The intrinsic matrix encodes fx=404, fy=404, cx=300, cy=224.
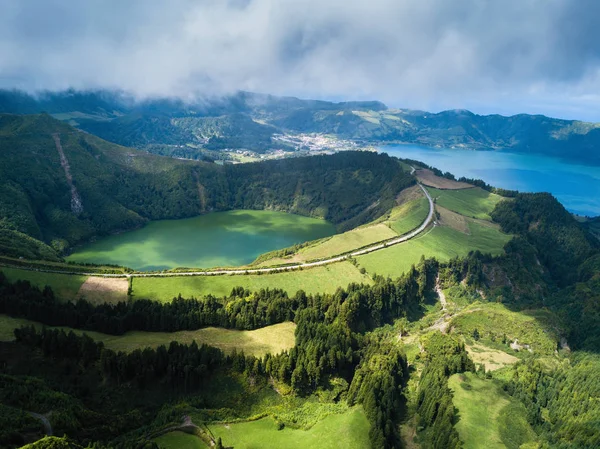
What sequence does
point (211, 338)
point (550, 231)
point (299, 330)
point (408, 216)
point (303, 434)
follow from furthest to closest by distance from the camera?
point (550, 231)
point (408, 216)
point (299, 330)
point (211, 338)
point (303, 434)

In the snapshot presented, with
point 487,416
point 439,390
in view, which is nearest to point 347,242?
point 439,390

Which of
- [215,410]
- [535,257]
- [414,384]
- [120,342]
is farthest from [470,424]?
[535,257]

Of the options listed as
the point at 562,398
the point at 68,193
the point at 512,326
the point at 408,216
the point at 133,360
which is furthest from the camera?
the point at 68,193

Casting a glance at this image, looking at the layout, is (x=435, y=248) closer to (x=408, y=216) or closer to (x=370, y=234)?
(x=370, y=234)

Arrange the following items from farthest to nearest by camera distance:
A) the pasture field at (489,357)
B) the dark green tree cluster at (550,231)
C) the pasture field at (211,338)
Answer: the dark green tree cluster at (550,231)
the pasture field at (489,357)
the pasture field at (211,338)

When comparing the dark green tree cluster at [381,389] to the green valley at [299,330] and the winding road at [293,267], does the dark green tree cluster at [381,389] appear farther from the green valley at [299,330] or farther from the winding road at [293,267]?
the winding road at [293,267]

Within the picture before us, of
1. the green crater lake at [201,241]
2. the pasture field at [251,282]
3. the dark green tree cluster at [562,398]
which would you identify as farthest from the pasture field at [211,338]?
the green crater lake at [201,241]

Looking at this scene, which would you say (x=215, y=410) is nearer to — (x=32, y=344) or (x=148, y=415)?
(x=148, y=415)
